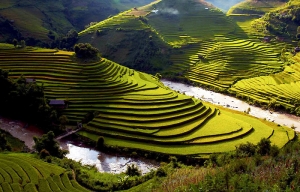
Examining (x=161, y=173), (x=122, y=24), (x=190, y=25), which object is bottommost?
(x=161, y=173)

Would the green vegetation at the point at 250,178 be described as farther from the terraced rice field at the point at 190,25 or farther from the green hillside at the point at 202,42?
the terraced rice field at the point at 190,25

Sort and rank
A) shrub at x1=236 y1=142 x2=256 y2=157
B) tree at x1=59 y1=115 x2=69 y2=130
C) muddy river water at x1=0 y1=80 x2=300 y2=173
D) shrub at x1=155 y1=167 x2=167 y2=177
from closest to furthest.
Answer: shrub at x1=155 y1=167 x2=167 y2=177
shrub at x1=236 y1=142 x2=256 y2=157
muddy river water at x1=0 y1=80 x2=300 y2=173
tree at x1=59 y1=115 x2=69 y2=130

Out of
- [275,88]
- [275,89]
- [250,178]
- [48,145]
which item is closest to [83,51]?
[48,145]

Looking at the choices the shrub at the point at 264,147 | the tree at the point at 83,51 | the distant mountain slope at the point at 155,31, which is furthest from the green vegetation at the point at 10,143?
the distant mountain slope at the point at 155,31

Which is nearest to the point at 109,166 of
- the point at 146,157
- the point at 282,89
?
the point at 146,157

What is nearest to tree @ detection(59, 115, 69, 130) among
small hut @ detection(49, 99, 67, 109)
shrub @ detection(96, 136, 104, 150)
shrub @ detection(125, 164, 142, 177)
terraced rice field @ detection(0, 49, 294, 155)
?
terraced rice field @ detection(0, 49, 294, 155)

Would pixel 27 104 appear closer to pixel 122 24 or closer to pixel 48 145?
pixel 48 145

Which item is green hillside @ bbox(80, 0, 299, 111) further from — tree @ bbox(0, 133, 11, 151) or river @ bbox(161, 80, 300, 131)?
tree @ bbox(0, 133, 11, 151)
